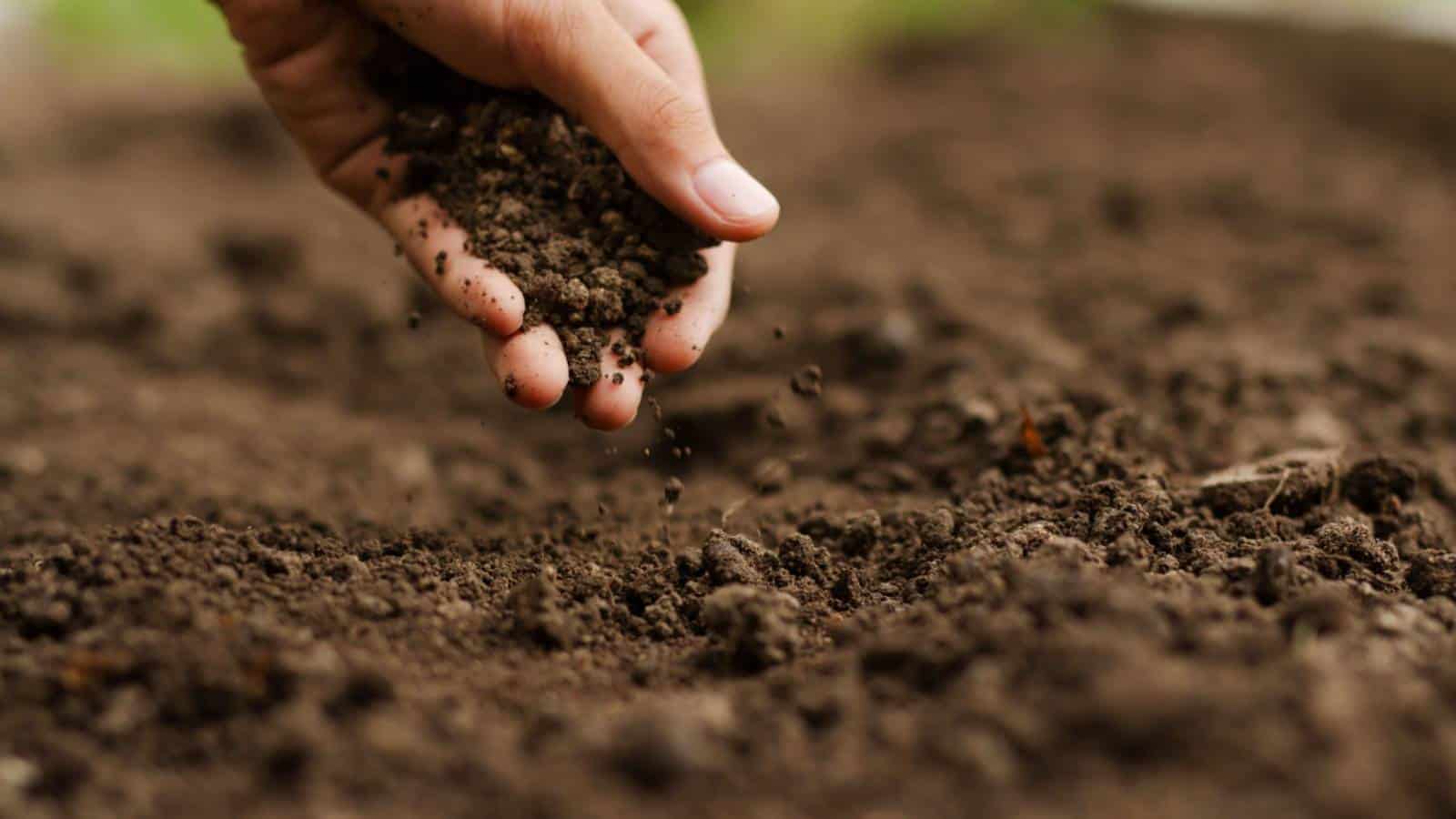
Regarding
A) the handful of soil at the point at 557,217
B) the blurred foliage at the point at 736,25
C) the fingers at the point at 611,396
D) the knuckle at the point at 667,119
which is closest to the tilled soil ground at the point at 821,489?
the fingers at the point at 611,396

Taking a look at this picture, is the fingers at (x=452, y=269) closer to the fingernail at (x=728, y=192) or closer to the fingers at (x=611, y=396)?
the fingers at (x=611, y=396)

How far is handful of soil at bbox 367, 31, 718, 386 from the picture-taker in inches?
73.7

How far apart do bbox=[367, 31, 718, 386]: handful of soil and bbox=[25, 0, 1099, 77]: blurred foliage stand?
398 cm

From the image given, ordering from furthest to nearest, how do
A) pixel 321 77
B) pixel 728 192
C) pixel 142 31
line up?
1. pixel 142 31
2. pixel 321 77
3. pixel 728 192

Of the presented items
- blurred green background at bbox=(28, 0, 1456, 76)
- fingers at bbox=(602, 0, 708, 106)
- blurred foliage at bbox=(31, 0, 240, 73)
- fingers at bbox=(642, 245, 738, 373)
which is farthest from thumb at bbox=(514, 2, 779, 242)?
blurred foliage at bbox=(31, 0, 240, 73)

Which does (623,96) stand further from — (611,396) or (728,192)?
(611,396)

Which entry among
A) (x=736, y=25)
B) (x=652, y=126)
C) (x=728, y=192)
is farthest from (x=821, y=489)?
(x=736, y=25)

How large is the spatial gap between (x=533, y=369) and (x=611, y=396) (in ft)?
0.46

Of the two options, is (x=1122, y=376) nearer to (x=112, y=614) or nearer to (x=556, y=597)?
(x=556, y=597)

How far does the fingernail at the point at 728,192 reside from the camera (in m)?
1.80

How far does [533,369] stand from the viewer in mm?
1801

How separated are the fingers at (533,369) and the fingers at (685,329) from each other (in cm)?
16

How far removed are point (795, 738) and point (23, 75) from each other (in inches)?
241

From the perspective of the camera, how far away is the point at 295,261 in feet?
12.9
